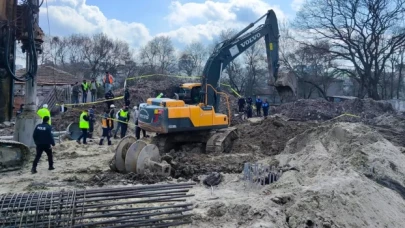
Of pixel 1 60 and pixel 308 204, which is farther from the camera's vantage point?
pixel 1 60

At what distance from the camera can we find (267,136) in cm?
1312

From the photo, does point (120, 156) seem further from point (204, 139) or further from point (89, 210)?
point (89, 210)

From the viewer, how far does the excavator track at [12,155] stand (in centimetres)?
1045

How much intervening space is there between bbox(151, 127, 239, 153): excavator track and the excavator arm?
103cm

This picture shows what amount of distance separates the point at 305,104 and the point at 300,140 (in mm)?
15779

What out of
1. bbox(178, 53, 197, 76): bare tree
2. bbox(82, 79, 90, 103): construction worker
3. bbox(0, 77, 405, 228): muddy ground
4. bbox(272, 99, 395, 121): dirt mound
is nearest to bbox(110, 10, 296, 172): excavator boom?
bbox(0, 77, 405, 228): muddy ground

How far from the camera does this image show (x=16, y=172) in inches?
406

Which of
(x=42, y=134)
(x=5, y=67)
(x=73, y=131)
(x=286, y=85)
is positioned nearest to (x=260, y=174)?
(x=42, y=134)

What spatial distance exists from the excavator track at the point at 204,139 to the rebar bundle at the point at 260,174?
2.67 meters

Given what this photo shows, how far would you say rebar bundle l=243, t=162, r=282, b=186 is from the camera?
841cm

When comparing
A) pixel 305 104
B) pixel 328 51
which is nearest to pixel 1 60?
pixel 305 104

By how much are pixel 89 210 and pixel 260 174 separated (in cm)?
384

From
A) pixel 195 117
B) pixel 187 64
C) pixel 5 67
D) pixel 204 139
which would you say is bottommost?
pixel 204 139

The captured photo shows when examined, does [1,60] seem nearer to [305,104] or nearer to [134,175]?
[134,175]
